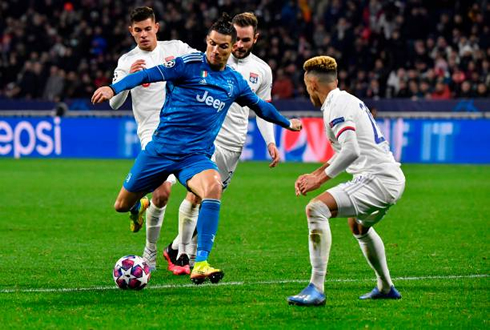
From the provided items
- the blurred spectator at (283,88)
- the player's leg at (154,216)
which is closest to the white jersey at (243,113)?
the player's leg at (154,216)

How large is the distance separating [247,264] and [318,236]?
2.31 metres

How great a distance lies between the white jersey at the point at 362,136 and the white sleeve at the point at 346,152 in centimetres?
10

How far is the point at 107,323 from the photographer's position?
21.1ft

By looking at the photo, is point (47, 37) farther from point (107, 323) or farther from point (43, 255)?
point (107, 323)

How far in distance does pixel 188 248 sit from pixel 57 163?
1542 cm

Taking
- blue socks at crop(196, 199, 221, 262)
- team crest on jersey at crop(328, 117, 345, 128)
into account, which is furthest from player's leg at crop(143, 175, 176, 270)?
team crest on jersey at crop(328, 117, 345, 128)

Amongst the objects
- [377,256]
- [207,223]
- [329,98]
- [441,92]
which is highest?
[329,98]

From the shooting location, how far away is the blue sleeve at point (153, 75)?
782 centimetres

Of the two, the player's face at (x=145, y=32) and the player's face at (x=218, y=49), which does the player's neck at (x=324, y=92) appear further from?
the player's face at (x=145, y=32)

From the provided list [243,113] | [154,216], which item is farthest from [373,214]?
[243,113]

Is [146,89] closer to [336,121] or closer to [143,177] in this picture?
[143,177]

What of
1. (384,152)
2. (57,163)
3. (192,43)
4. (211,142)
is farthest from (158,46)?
(192,43)

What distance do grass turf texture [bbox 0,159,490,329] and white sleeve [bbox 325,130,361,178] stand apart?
3.32 ft

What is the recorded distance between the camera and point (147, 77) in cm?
795
